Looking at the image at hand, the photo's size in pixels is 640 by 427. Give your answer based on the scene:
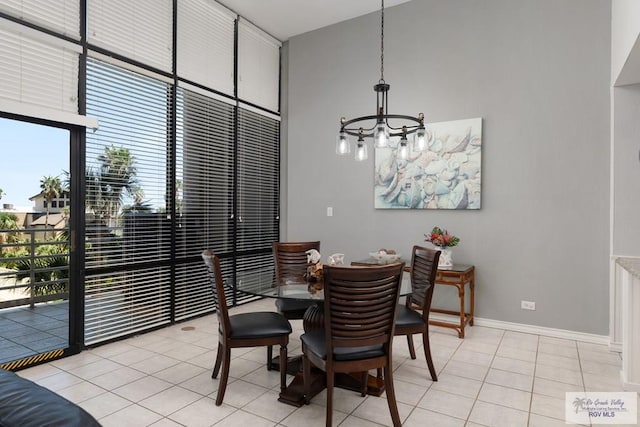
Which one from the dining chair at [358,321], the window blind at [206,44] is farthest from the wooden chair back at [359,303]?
the window blind at [206,44]

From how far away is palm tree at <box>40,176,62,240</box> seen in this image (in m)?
3.11

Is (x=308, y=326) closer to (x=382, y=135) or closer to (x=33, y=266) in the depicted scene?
(x=382, y=135)

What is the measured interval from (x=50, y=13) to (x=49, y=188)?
142 cm

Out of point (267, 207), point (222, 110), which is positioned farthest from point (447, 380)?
point (222, 110)

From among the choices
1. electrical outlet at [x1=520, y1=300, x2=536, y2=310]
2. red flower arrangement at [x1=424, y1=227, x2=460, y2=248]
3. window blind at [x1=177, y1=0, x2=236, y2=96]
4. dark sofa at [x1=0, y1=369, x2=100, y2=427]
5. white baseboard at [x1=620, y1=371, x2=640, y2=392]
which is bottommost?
white baseboard at [x1=620, y1=371, x2=640, y2=392]

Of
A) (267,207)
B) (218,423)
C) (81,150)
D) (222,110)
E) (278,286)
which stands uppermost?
(222,110)

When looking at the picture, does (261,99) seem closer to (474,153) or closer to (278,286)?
(474,153)

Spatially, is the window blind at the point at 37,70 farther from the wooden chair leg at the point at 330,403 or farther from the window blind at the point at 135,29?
the wooden chair leg at the point at 330,403

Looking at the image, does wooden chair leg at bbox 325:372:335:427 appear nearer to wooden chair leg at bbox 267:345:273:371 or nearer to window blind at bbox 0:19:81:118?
wooden chair leg at bbox 267:345:273:371

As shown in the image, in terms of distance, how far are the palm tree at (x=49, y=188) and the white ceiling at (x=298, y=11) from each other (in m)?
2.79

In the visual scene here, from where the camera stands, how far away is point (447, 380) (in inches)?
109

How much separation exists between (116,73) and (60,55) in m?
0.48

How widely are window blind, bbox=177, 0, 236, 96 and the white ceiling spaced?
0.64 feet

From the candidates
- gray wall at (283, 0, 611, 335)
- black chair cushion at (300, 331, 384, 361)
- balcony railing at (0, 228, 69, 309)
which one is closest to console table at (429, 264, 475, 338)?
gray wall at (283, 0, 611, 335)
